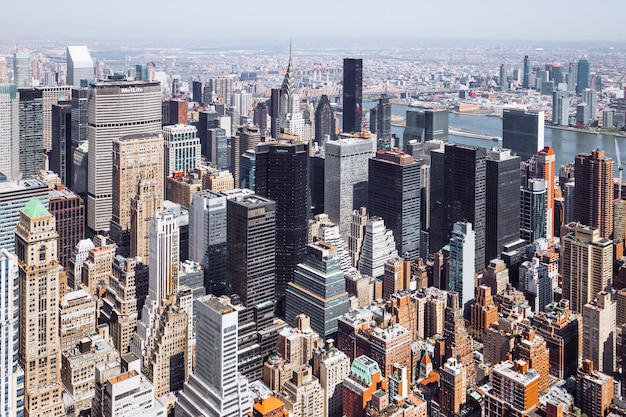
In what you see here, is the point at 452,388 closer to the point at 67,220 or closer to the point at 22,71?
the point at 67,220

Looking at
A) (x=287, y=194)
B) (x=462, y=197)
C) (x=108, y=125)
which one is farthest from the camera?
(x=108, y=125)

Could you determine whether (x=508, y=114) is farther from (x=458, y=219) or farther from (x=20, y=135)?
(x=20, y=135)

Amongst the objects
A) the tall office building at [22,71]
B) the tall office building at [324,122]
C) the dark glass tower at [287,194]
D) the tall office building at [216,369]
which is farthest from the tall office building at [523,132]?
the tall office building at [216,369]

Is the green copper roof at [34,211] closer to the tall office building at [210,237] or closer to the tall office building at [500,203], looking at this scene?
the tall office building at [210,237]

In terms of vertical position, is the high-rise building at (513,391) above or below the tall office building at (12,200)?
below

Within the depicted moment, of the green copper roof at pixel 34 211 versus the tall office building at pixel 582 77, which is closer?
the green copper roof at pixel 34 211

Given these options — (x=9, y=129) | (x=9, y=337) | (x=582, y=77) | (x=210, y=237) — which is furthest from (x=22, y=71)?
(x=582, y=77)

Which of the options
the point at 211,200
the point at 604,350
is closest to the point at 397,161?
the point at 211,200
